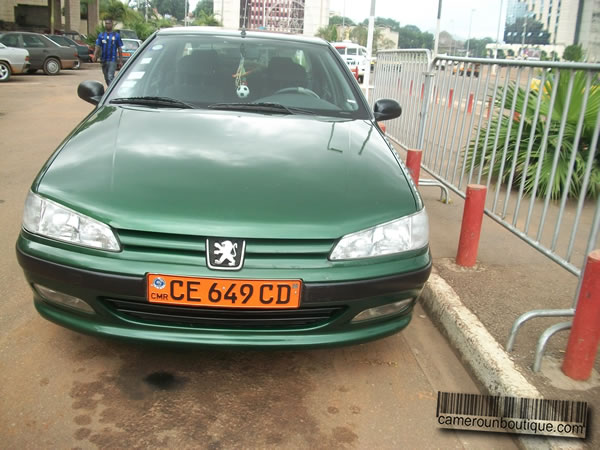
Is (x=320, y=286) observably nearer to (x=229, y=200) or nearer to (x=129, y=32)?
(x=229, y=200)

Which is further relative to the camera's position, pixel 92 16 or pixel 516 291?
pixel 92 16

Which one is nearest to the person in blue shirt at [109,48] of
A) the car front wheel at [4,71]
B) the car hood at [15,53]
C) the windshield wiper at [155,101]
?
the car front wheel at [4,71]

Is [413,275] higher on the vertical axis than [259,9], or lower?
lower

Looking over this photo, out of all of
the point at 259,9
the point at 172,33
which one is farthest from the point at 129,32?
the point at 259,9

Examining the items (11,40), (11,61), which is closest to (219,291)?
(11,61)

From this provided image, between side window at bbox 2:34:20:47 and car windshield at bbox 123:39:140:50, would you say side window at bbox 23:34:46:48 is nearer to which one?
side window at bbox 2:34:20:47

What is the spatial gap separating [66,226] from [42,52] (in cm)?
2073

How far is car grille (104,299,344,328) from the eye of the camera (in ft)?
7.38

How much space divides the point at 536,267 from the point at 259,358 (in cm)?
222

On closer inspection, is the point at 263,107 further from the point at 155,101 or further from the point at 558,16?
the point at 558,16

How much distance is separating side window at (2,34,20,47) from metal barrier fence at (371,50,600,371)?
15.9m

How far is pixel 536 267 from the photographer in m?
4.05

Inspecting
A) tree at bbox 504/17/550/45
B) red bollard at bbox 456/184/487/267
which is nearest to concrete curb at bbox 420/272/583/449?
red bollard at bbox 456/184/487/267

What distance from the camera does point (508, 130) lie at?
380 centimetres
